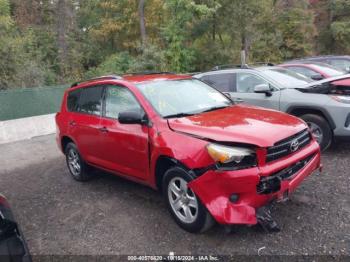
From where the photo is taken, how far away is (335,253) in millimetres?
3422

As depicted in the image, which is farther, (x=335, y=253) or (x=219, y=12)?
(x=219, y=12)

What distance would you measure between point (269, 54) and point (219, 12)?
515cm

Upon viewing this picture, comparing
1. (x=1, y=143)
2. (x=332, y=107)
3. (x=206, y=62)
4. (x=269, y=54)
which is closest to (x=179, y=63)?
(x=206, y=62)

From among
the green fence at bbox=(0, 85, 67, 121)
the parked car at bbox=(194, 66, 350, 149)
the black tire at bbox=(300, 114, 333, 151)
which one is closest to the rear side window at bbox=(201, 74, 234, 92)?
the parked car at bbox=(194, 66, 350, 149)

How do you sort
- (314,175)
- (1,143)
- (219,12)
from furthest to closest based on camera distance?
(219,12) → (1,143) → (314,175)

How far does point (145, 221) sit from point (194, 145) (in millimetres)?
1308

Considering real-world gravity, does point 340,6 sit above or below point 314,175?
above

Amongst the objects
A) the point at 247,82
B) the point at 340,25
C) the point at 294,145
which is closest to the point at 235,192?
the point at 294,145

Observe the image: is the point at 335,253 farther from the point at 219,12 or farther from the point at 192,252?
the point at 219,12

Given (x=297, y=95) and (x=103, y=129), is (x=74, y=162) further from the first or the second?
(x=297, y=95)

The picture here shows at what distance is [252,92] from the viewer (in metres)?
7.17

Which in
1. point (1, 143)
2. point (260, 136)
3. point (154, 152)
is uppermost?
point (260, 136)

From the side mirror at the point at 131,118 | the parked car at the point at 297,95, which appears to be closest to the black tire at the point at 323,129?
the parked car at the point at 297,95

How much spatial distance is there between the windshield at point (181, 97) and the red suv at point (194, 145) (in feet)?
0.04
